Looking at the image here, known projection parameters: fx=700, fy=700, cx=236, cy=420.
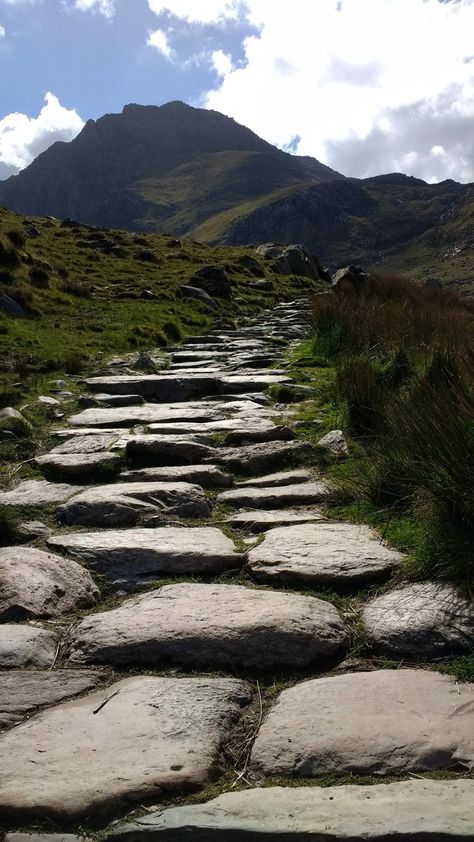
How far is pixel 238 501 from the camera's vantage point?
3.67 metres

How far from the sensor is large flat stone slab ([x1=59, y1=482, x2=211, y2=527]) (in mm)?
3371

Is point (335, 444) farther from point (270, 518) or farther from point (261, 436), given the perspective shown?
point (270, 518)

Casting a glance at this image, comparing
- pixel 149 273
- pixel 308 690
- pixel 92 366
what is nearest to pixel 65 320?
pixel 92 366

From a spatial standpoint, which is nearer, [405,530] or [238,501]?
[405,530]

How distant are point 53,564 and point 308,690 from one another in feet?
4.10

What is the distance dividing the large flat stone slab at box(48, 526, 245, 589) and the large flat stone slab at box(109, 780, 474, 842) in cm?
131

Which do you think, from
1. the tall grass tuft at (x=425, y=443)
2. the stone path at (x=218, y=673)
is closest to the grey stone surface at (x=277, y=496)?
the stone path at (x=218, y=673)

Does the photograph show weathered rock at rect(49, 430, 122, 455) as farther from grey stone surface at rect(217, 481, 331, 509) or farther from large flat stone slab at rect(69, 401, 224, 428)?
grey stone surface at rect(217, 481, 331, 509)

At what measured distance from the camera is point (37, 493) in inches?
149

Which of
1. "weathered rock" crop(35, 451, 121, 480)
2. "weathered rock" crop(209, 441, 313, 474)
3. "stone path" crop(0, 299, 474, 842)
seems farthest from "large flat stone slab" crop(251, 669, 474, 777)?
"weathered rock" crop(35, 451, 121, 480)

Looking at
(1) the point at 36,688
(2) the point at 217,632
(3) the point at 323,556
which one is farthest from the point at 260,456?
(1) the point at 36,688

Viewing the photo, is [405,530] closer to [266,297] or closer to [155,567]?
[155,567]

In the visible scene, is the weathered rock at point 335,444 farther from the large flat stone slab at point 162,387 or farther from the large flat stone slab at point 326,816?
the large flat stone slab at point 326,816

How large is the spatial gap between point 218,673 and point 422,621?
2.13 ft
